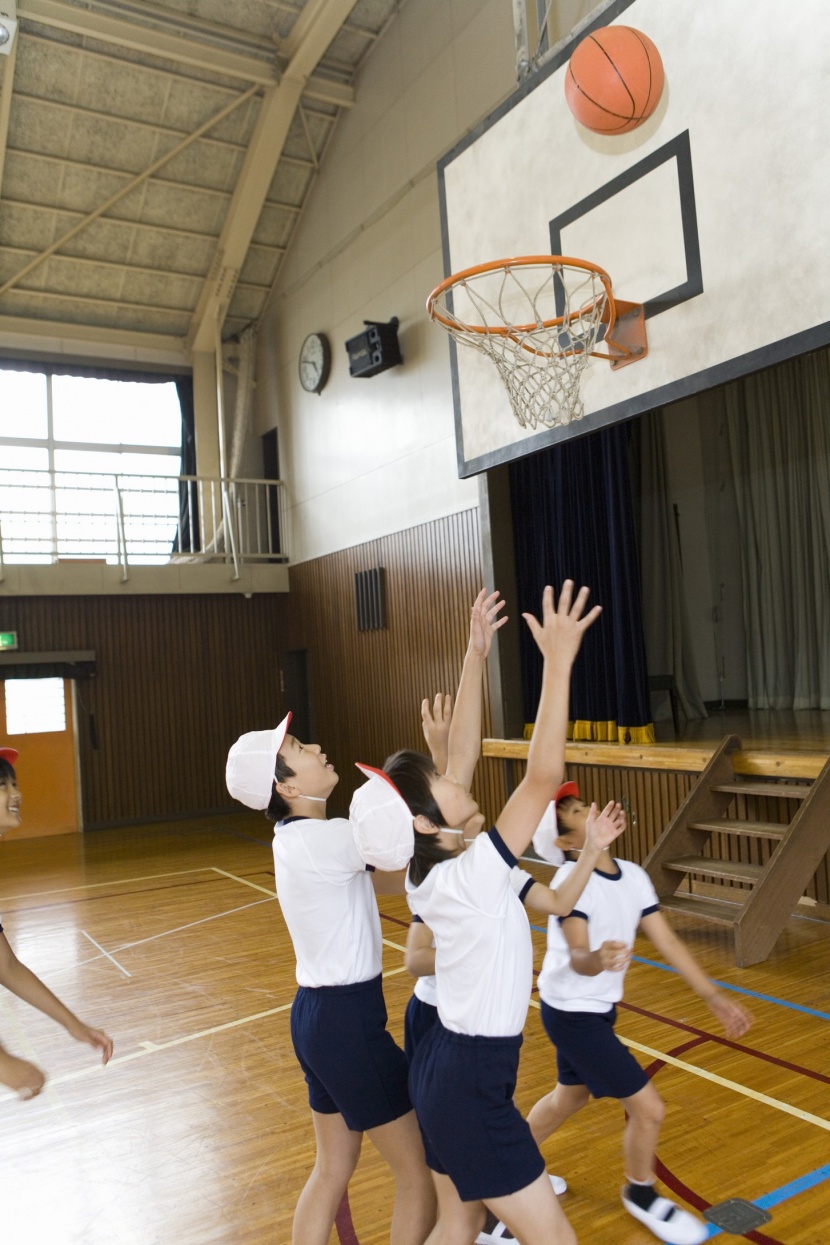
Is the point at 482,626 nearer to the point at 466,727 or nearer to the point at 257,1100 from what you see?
the point at 466,727

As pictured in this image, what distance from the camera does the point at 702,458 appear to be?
34.1 feet

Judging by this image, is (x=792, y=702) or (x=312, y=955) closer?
(x=312, y=955)

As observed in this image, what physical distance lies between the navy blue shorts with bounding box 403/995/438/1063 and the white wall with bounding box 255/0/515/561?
6751mm

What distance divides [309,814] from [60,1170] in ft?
6.26

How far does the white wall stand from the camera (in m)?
8.95

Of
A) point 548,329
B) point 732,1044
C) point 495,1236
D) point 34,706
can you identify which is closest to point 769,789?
point 732,1044

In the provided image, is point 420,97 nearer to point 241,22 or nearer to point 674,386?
point 241,22

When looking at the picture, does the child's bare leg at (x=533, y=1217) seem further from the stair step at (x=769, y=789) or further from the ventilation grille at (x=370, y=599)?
the ventilation grille at (x=370, y=599)

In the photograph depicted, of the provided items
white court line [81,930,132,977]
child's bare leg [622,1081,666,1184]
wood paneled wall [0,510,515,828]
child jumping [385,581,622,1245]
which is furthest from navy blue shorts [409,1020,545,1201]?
wood paneled wall [0,510,515,828]

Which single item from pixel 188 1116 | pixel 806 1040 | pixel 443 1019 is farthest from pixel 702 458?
pixel 443 1019

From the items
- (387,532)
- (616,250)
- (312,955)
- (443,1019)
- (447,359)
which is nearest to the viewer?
(443,1019)

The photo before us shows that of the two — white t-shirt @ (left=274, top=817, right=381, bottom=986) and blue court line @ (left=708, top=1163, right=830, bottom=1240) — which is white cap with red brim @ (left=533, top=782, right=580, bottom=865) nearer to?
white t-shirt @ (left=274, top=817, right=381, bottom=986)

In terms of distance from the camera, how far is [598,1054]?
2514 mm

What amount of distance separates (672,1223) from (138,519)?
36.2 feet
